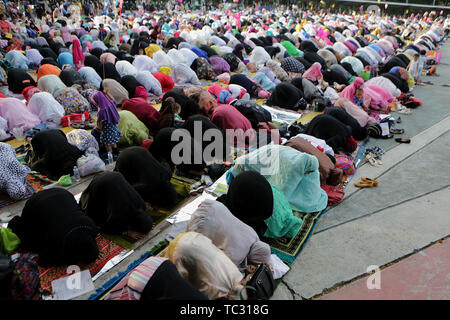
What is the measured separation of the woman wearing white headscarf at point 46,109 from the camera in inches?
213

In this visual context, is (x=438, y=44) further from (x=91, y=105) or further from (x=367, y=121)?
(x=91, y=105)

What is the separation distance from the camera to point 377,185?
423 centimetres

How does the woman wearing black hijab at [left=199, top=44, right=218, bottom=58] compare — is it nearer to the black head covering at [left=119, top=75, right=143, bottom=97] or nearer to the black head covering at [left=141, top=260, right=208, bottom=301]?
the black head covering at [left=119, top=75, right=143, bottom=97]

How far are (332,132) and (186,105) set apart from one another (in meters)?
2.53

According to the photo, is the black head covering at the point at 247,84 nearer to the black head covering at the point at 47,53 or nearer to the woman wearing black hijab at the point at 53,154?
the woman wearing black hijab at the point at 53,154

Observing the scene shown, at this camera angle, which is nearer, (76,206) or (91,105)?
(76,206)

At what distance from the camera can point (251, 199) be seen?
3020 mm

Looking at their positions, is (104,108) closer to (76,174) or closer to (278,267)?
(76,174)

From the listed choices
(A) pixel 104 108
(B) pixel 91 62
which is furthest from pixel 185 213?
(B) pixel 91 62

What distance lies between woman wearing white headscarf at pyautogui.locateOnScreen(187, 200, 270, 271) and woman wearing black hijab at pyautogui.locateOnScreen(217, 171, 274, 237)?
0.33 m

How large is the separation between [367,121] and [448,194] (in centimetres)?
212

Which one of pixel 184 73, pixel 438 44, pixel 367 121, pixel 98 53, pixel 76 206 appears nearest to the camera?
pixel 76 206

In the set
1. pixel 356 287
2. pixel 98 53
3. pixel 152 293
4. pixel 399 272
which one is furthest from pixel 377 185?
pixel 98 53

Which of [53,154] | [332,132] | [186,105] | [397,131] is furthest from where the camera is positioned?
[397,131]
